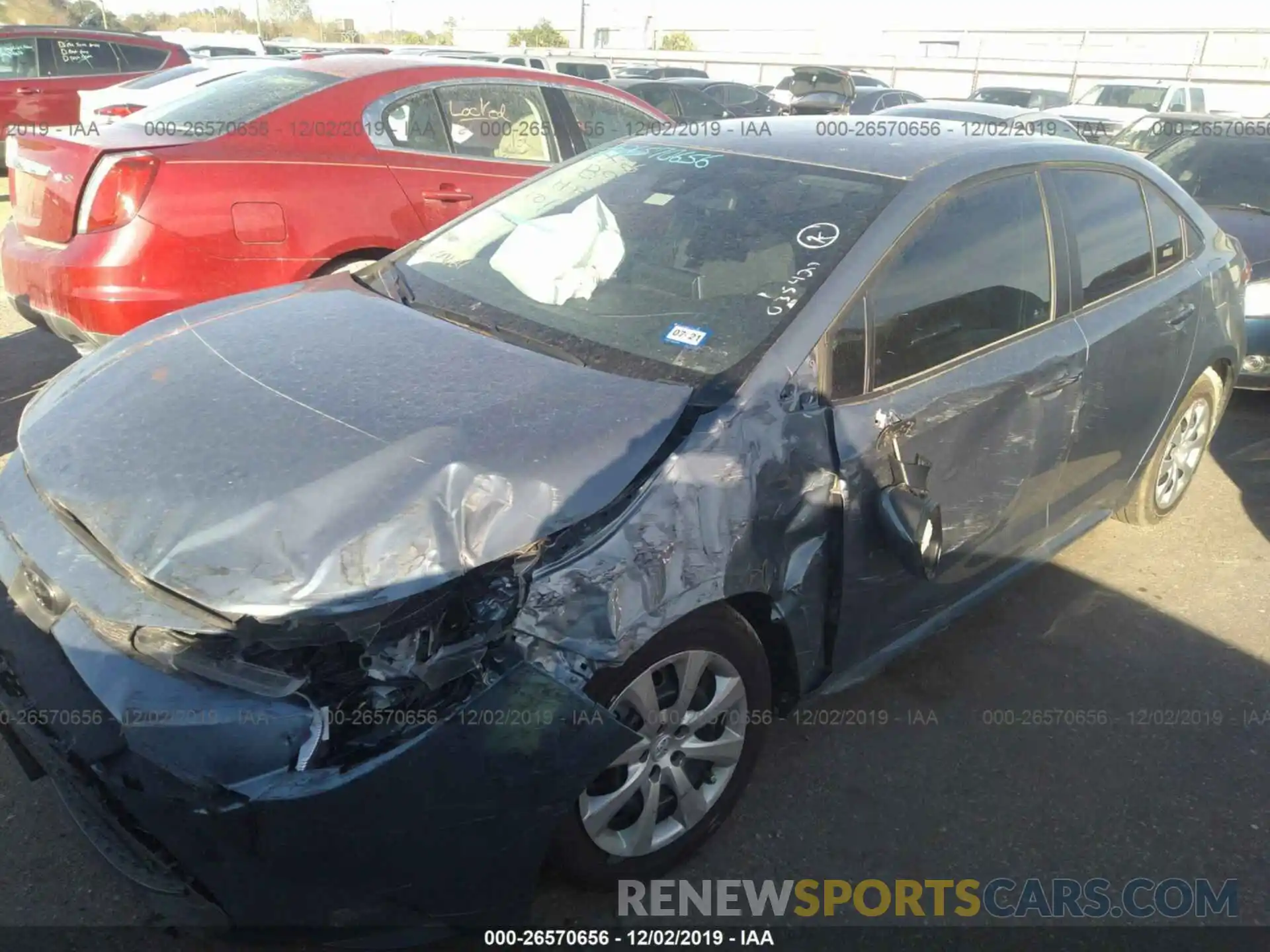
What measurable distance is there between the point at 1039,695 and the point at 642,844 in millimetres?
A: 1629

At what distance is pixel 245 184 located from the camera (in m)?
4.41

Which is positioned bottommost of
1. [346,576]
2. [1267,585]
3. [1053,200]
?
[1267,585]

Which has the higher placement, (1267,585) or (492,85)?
(492,85)

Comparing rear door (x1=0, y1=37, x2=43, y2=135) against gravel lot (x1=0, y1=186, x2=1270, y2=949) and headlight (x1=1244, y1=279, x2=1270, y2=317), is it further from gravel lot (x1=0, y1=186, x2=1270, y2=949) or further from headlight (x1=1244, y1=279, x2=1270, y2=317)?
headlight (x1=1244, y1=279, x2=1270, y2=317)

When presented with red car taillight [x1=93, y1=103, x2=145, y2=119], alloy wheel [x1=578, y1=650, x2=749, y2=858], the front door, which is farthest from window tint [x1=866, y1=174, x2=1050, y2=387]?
red car taillight [x1=93, y1=103, x2=145, y2=119]

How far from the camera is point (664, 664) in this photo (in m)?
2.20

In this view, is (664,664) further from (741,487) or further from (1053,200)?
(1053,200)

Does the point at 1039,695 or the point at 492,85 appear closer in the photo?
the point at 1039,695

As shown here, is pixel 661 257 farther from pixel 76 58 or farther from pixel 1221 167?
pixel 76 58

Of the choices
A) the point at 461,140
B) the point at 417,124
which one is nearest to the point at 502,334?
the point at 417,124

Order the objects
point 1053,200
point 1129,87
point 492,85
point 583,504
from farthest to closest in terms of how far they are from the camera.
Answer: point 1129,87, point 492,85, point 1053,200, point 583,504

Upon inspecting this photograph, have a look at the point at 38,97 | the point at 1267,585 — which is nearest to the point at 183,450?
the point at 1267,585

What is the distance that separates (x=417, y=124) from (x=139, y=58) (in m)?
9.35

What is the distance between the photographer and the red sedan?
421 centimetres
